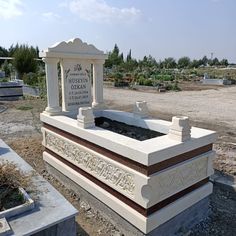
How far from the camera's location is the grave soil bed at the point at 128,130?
16.4 ft

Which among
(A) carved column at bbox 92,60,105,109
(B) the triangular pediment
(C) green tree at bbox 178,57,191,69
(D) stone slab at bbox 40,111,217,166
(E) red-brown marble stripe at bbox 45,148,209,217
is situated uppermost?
(C) green tree at bbox 178,57,191,69

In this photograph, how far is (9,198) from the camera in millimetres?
3006

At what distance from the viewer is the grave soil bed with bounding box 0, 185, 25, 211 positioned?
2867 mm

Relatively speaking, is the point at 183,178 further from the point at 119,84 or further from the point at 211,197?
the point at 119,84

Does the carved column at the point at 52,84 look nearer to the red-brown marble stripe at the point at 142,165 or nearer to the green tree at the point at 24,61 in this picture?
the red-brown marble stripe at the point at 142,165

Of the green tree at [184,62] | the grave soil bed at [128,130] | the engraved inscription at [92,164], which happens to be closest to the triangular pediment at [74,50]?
the grave soil bed at [128,130]

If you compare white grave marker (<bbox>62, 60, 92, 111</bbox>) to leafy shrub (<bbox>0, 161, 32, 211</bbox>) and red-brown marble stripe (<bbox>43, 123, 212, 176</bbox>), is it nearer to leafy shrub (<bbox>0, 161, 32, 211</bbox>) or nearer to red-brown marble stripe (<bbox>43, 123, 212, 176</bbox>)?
red-brown marble stripe (<bbox>43, 123, 212, 176</bbox>)

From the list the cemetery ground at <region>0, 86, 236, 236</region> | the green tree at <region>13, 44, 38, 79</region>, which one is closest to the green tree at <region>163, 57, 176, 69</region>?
the green tree at <region>13, 44, 38, 79</region>

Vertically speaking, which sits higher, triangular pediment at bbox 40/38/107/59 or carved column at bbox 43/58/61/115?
triangular pediment at bbox 40/38/107/59

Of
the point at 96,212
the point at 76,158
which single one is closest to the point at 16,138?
Result: the point at 76,158

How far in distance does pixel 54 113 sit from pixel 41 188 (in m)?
2.42

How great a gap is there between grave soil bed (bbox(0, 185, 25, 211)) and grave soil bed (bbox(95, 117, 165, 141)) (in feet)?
8.39

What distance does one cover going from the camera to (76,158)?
4672 mm

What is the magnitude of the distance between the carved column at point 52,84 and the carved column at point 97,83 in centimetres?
96
